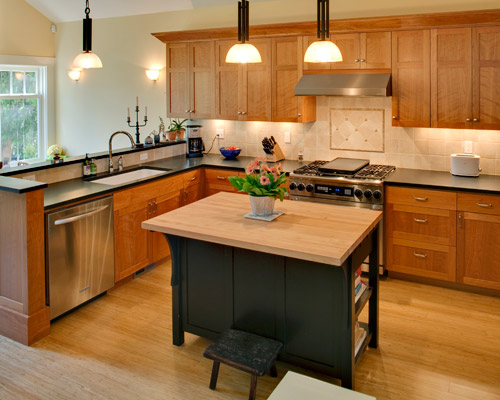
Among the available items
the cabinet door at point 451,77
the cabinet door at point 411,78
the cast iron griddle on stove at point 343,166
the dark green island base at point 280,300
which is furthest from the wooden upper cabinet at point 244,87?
the dark green island base at point 280,300

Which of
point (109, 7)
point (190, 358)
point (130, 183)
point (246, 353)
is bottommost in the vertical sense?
point (190, 358)

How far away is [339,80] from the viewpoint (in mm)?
4781

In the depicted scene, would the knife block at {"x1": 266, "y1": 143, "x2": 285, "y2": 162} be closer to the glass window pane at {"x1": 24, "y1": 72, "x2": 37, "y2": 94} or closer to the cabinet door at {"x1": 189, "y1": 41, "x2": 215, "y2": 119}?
the cabinet door at {"x1": 189, "y1": 41, "x2": 215, "y2": 119}

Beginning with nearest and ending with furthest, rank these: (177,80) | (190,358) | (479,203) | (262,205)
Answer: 1. (262,205)
2. (190,358)
3. (479,203)
4. (177,80)

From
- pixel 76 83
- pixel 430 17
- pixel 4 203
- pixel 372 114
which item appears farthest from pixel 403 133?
pixel 76 83

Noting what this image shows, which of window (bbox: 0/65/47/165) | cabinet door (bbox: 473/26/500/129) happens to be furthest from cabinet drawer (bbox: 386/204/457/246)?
window (bbox: 0/65/47/165)

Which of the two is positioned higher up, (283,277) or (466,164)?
(466,164)

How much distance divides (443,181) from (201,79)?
2.90m

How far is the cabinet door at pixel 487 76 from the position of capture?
4.21 metres

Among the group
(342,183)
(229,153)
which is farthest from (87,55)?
(342,183)

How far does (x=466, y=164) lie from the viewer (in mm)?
4547

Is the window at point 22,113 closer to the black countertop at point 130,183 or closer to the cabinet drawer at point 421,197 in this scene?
the black countertop at point 130,183

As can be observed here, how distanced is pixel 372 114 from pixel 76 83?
4518mm

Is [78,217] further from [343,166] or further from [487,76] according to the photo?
[487,76]
